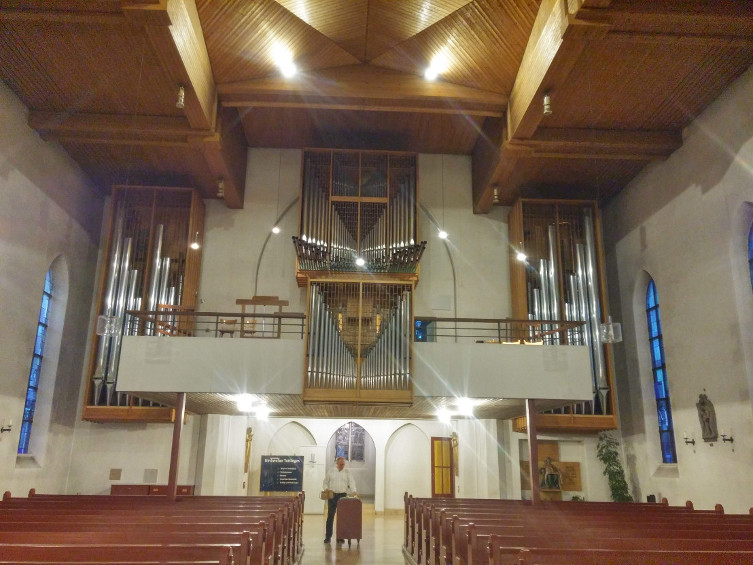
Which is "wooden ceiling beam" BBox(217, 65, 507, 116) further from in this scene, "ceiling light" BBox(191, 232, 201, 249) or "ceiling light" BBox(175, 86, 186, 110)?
"ceiling light" BBox(191, 232, 201, 249)

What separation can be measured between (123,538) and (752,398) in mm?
7417

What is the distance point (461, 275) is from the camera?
1146cm

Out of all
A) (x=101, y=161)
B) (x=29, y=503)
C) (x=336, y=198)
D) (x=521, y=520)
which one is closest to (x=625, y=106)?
(x=336, y=198)

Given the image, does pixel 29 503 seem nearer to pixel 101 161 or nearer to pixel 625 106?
pixel 101 161

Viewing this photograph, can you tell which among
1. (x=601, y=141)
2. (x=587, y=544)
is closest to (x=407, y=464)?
(x=601, y=141)

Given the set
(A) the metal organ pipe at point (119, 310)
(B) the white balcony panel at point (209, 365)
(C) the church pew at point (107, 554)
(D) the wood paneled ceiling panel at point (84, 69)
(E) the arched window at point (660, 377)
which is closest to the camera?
(C) the church pew at point (107, 554)

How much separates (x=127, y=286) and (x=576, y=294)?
7901mm

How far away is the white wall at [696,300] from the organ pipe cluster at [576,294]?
815mm

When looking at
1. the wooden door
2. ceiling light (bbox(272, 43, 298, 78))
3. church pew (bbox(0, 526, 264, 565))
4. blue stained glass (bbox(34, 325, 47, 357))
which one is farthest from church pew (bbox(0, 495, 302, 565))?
the wooden door

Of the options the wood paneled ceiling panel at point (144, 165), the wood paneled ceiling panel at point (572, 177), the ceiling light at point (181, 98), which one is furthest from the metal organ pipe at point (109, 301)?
the wood paneled ceiling panel at point (572, 177)

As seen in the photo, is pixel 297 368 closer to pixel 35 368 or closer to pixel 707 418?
pixel 35 368

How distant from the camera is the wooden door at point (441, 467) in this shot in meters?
15.0

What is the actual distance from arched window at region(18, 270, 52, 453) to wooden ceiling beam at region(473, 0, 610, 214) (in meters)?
7.92

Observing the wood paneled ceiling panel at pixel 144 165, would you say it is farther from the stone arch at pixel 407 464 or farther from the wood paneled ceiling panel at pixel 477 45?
the stone arch at pixel 407 464
